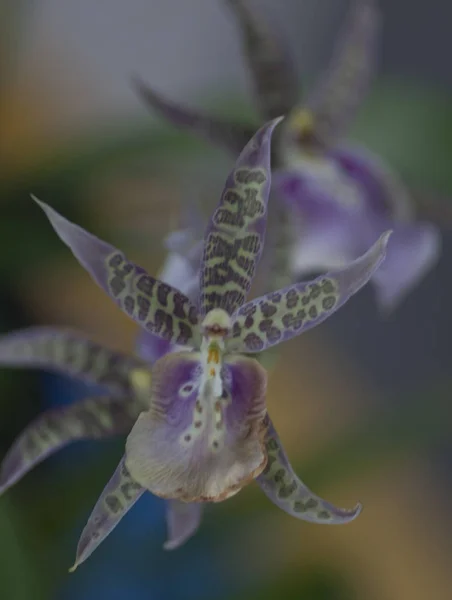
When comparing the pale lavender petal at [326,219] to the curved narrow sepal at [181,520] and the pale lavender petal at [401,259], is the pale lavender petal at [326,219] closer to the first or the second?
the pale lavender petal at [401,259]

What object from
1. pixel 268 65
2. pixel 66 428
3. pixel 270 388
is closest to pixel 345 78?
pixel 268 65

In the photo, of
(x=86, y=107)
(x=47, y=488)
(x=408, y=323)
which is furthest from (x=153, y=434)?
(x=86, y=107)

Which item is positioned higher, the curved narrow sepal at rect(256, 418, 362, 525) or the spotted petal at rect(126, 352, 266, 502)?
the spotted petal at rect(126, 352, 266, 502)

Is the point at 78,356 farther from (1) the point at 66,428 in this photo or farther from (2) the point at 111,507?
(2) the point at 111,507

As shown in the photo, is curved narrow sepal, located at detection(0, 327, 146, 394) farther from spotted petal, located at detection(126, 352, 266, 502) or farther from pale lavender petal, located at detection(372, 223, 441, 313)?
pale lavender petal, located at detection(372, 223, 441, 313)

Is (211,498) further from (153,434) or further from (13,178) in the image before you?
(13,178)

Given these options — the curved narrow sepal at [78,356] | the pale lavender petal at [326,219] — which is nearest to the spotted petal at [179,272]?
the curved narrow sepal at [78,356]

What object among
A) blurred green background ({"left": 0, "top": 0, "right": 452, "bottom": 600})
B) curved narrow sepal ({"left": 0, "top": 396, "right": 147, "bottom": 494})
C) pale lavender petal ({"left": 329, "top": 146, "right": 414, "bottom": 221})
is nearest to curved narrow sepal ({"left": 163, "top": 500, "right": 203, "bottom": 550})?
curved narrow sepal ({"left": 0, "top": 396, "right": 147, "bottom": 494})
